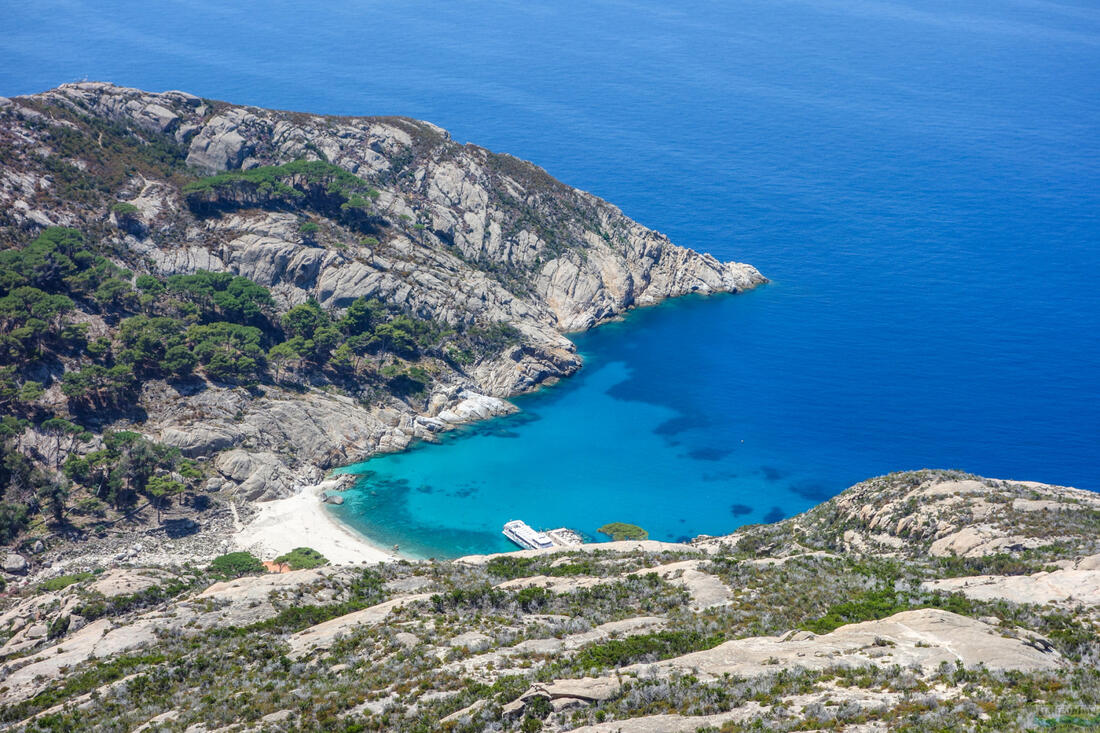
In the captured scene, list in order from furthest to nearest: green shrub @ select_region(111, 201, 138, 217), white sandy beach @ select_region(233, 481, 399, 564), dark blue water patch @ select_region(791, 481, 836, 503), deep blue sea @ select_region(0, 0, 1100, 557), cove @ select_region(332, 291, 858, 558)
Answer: green shrub @ select_region(111, 201, 138, 217), deep blue sea @ select_region(0, 0, 1100, 557), dark blue water patch @ select_region(791, 481, 836, 503), cove @ select_region(332, 291, 858, 558), white sandy beach @ select_region(233, 481, 399, 564)

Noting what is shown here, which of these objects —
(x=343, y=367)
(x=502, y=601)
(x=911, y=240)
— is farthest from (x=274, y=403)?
(x=911, y=240)

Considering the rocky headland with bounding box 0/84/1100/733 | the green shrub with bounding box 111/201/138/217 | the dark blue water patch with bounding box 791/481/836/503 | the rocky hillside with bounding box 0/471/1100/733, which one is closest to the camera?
the rocky hillside with bounding box 0/471/1100/733


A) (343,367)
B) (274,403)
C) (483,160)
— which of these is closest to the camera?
(274,403)

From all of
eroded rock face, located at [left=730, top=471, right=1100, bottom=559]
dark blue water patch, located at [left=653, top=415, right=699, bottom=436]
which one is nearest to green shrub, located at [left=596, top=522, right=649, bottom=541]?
eroded rock face, located at [left=730, top=471, right=1100, bottom=559]

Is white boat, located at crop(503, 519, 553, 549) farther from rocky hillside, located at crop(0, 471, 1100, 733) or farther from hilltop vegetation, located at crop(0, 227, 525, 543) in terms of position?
hilltop vegetation, located at crop(0, 227, 525, 543)

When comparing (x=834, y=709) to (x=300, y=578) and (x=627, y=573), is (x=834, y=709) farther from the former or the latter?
(x=300, y=578)

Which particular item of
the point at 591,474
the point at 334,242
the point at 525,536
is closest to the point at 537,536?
the point at 525,536

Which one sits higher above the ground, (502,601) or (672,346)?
(672,346)
